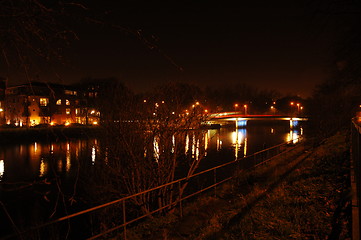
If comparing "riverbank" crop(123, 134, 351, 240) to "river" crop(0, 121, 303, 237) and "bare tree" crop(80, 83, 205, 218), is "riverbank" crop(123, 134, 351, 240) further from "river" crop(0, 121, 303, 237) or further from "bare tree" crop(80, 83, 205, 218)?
"river" crop(0, 121, 303, 237)

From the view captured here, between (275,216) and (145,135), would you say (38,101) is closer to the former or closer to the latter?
(275,216)

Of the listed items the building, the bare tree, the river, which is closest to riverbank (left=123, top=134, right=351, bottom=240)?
the bare tree

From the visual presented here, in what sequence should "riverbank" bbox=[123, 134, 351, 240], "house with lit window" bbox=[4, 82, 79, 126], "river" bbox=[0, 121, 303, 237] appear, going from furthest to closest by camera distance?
1. "riverbank" bbox=[123, 134, 351, 240]
2. "river" bbox=[0, 121, 303, 237]
3. "house with lit window" bbox=[4, 82, 79, 126]

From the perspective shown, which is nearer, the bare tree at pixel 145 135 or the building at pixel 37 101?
the building at pixel 37 101

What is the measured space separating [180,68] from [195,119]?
7.31 metres

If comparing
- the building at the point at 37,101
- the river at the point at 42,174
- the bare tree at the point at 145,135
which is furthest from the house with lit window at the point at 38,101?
the bare tree at the point at 145,135

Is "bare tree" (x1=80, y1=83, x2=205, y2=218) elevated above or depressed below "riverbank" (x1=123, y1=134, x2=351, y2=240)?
above

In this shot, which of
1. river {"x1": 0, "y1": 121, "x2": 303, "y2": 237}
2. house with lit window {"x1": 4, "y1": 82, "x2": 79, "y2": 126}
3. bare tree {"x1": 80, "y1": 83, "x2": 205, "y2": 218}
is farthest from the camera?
bare tree {"x1": 80, "y1": 83, "x2": 205, "y2": 218}

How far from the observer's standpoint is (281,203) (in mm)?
7000

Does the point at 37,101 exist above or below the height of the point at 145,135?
above

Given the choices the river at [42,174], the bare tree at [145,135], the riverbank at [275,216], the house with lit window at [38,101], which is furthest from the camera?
the bare tree at [145,135]

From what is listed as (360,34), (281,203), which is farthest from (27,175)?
(360,34)

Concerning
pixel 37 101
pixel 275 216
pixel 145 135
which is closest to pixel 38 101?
pixel 37 101

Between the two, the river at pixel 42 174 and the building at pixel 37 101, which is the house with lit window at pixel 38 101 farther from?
the river at pixel 42 174
